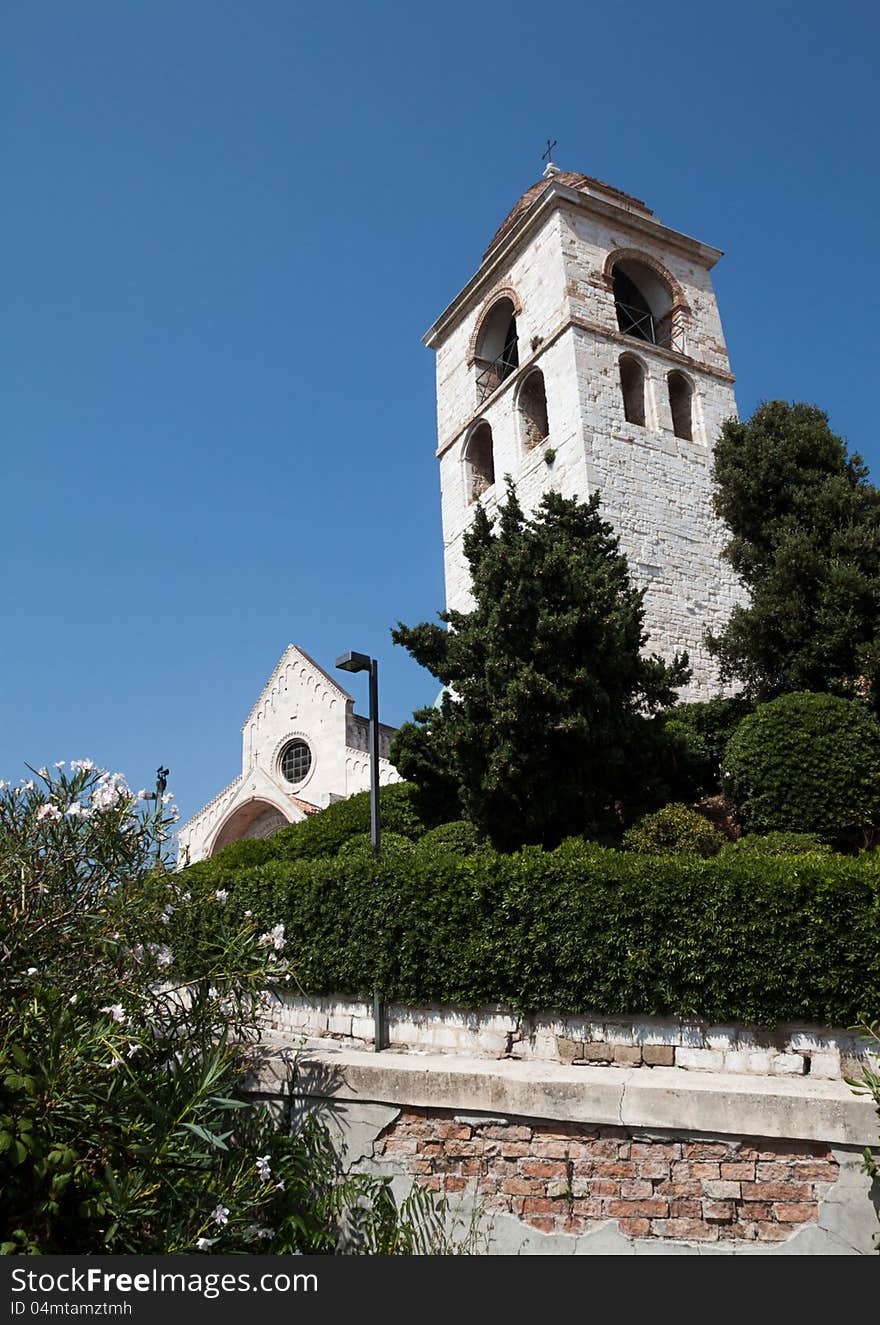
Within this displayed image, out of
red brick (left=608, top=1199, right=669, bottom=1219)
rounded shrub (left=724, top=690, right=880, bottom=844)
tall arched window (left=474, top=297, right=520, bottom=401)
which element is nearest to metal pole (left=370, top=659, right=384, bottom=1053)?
red brick (left=608, top=1199, right=669, bottom=1219)

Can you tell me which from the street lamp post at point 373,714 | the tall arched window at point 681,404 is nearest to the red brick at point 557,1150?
the street lamp post at point 373,714

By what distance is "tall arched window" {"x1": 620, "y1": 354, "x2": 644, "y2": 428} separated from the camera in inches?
755

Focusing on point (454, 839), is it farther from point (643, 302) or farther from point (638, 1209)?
point (643, 302)

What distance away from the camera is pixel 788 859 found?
22.9 ft

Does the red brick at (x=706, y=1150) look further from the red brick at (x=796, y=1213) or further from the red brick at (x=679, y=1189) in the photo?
the red brick at (x=796, y=1213)

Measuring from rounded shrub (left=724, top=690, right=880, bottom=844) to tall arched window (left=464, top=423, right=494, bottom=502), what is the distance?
12.3m

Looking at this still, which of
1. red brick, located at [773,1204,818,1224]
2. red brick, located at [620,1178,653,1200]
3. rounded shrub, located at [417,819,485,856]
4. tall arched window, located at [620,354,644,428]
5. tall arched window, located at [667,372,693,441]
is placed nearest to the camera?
red brick, located at [773,1204,818,1224]

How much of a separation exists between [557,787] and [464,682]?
173 centimetres

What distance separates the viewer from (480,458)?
2156cm

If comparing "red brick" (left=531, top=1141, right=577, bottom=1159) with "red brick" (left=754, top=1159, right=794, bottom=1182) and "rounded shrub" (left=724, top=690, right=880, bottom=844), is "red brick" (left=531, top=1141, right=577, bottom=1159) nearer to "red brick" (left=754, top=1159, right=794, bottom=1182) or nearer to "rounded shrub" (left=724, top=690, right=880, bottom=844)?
"red brick" (left=754, top=1159, right=794, bottom=1182)

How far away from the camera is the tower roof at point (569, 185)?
22141 millimetres

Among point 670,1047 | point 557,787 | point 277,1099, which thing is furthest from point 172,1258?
point 557,787

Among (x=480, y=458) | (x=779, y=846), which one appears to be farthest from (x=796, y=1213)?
(x=480, y=458)

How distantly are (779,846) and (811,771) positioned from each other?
4.78 feet
